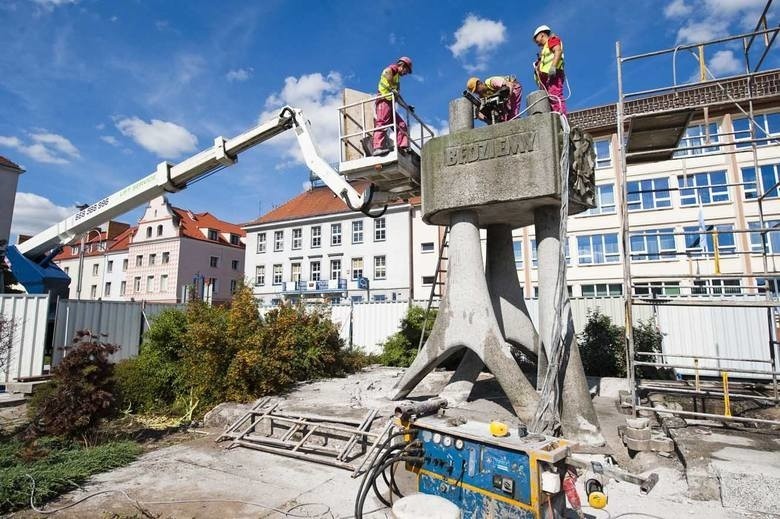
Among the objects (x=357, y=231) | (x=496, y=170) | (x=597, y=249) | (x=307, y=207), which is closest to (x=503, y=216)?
(x=496, y=170)

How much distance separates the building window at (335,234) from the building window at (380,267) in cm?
447

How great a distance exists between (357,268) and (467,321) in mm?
32254

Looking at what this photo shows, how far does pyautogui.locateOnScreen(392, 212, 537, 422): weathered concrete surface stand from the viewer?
755 cm

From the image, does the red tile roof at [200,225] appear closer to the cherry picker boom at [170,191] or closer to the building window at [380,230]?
the building window at [380,230]

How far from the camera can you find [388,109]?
9453 mm

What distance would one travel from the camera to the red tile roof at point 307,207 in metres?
42.3

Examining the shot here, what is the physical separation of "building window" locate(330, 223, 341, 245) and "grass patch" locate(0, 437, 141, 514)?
111 feet

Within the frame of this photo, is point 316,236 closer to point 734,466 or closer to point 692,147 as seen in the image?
point 692,147

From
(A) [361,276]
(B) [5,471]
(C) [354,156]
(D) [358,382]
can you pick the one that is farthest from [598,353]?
(A) [361,276]

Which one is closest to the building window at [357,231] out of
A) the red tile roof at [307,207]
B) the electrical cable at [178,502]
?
the red tile roof at [307,207]

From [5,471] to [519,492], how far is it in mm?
6674

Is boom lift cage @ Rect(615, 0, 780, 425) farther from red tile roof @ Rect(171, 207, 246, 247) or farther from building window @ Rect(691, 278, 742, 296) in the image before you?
red tile roof @ Rect(171, 207, 246, 247)

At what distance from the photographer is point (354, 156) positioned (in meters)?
10.0

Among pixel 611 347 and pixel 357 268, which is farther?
pixel 357 268
